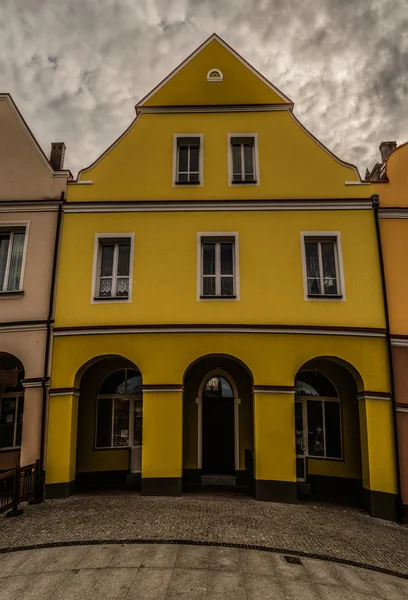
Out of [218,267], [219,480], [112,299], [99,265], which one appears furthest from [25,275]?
[219,480]

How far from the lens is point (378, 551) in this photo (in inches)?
318

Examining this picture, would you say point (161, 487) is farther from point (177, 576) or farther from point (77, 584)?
point (77, 584)

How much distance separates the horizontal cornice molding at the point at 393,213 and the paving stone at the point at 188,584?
33.2 ft

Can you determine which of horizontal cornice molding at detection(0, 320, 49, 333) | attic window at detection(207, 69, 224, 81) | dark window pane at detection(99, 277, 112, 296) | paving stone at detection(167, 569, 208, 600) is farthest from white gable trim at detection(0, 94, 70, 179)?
paving stone at detection(167, 569, 208, 600)

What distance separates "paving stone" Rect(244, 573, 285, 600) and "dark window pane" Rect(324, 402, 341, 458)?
6.28 metres

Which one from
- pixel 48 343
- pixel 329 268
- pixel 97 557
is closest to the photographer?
pixel 97 557

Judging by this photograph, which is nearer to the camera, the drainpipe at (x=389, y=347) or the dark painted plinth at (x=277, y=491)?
the drainpipe at (x=389, y=347)

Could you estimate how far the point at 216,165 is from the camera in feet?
41.3

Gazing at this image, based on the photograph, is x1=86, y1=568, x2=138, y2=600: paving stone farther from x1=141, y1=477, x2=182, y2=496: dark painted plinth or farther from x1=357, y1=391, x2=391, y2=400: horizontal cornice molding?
x1=357, y1=391, x2=391, y2=400: horizontal cornice molding

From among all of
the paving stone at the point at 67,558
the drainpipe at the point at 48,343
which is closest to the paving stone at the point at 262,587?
the paving stone at the point at 67,558

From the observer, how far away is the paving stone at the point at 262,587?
5.91m

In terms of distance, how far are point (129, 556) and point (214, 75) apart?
13307mm

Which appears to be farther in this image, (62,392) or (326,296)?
(326,296)

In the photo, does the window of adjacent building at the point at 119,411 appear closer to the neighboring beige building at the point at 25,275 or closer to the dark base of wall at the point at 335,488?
the neighboring beige building at the point at 25,275
